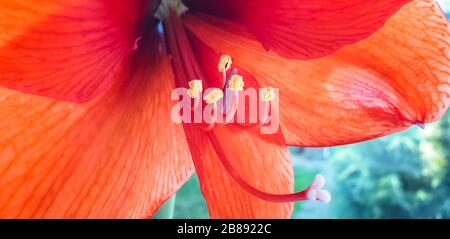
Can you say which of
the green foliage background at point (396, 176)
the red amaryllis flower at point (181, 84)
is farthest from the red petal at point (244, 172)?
the green foliage background at point (396, 176)

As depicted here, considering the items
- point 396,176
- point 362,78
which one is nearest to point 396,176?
point 396,176

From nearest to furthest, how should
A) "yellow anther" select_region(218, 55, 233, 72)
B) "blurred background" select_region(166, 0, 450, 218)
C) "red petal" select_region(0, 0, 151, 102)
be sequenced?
1. "red petal" select_region(0, 0, 151, 102)
2. "yellow anther" select_region(218, 55, 233, 72)
3. "blurred background" select_region(166, 0, 450, 218)

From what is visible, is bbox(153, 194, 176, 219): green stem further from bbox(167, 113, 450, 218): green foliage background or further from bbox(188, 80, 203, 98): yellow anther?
bbox(167, 113, 450, 218): green foliage background

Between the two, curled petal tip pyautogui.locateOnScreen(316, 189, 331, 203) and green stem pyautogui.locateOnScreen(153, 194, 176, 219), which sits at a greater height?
curled petal tip pyautogui.locateOnScreen(316, 189, 331, 203)

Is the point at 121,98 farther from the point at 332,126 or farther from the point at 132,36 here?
the point at 332,126

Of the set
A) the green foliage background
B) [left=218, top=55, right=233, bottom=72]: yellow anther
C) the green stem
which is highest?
[left=218, top=55, right=233, bottom=72]: yellow anther

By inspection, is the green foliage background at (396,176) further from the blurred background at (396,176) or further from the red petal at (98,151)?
the red petal at (98,151)

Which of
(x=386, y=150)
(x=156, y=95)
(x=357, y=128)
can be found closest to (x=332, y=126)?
(x=357, y=128)

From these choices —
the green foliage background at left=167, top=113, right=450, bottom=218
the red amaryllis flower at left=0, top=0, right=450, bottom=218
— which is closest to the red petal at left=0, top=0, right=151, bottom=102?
the red amaryllis flower at left=0, top=0, right=450, bottom=218
